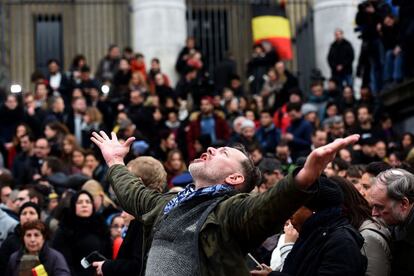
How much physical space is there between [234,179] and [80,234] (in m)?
4.19

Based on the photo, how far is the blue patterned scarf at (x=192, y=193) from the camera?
4.91m

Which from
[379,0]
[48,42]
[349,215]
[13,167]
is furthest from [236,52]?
[349,215]

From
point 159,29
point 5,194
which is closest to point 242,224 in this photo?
point 5,194

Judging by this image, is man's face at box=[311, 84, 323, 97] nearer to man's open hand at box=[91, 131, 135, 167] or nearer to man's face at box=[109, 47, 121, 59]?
man's face at box=[109, 47, 121, 59]

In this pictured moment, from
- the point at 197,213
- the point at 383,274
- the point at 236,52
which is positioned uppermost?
the point at 236,52

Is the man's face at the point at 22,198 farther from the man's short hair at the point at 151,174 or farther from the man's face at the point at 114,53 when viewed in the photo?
the man's face at the point at 114,53

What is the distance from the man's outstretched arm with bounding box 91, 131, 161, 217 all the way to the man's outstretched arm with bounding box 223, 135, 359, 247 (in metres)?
0.75

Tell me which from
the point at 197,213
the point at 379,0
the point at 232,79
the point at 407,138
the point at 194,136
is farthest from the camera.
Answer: the point at 232,79

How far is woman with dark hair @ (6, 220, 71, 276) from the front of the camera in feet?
27.2

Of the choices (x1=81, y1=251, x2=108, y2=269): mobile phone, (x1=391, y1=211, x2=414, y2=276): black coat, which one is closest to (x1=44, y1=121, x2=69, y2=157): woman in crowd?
(x1=81, y1=251, x2=108, y2=269): mobile phone

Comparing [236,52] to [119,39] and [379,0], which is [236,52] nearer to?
[119,39]

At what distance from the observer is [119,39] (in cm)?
2484

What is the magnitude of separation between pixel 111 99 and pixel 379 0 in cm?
503

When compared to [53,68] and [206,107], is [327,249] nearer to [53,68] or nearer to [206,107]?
[206,107]
